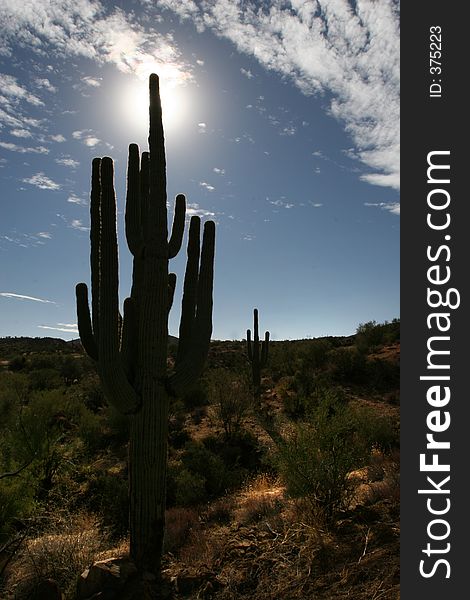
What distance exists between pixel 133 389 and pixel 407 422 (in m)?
3.63

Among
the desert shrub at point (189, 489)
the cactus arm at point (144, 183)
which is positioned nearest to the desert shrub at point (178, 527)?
the desert shrub at point (189, 489)

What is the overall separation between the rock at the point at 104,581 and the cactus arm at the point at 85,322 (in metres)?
3.06

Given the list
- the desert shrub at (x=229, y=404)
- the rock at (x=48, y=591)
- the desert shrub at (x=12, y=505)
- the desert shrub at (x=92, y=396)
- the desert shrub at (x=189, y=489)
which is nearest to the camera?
the rock at (x=48, y=591)

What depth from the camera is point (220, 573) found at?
19.9 feet

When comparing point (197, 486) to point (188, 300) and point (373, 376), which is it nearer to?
point (188, 300)

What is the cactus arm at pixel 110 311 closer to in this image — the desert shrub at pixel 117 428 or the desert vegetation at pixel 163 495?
the desert vegetation at pixel 163 495

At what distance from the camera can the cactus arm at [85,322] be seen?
761 cm

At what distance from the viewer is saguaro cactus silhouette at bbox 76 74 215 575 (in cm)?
646

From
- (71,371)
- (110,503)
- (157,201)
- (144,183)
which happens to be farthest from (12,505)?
(71,371)

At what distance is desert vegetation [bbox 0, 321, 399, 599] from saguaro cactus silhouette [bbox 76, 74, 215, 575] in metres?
0.57

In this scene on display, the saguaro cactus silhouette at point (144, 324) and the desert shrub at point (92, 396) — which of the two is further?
the desert shrub at point (92, 396)

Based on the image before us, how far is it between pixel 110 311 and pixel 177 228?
6.26ft

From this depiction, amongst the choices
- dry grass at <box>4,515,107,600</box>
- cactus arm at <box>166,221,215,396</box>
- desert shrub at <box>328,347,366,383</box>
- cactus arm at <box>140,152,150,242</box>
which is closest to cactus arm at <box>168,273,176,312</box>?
cactus arm at <box>166,221,215,396</box>

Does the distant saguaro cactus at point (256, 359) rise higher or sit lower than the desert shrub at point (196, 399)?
higher
